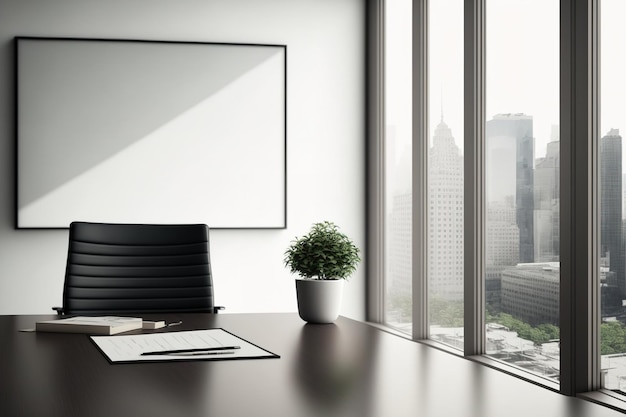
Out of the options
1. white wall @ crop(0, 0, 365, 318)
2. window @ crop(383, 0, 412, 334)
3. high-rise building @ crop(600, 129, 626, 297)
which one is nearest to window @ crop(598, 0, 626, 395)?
high-rise building @ crop(600, 129, 626, 297)

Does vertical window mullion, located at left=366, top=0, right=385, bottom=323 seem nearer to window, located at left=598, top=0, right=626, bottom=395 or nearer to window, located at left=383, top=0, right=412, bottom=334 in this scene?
window, located at left=383, top=0, right=412, bottom=334

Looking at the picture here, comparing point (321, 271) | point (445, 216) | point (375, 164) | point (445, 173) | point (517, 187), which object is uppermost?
point (375, 164)

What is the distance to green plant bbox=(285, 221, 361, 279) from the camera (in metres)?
2.16

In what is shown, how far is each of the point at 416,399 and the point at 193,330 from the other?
3.05ft

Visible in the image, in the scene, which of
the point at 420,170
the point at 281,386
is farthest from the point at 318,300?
the point at 420,170

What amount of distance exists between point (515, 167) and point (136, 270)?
5.20 ft

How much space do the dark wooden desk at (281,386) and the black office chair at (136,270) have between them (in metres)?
0.99

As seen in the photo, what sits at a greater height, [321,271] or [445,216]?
[445,216]

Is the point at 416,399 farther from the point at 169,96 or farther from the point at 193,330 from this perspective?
the point at 169,96

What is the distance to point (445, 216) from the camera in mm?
3713

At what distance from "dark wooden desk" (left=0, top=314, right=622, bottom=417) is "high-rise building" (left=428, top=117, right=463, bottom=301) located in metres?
1.94

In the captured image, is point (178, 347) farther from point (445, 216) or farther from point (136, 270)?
point (445, 216)

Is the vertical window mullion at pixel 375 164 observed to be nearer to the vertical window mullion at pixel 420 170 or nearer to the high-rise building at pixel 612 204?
the vertical window mullion at pixel 420 170

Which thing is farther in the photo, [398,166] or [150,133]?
[150,133]
